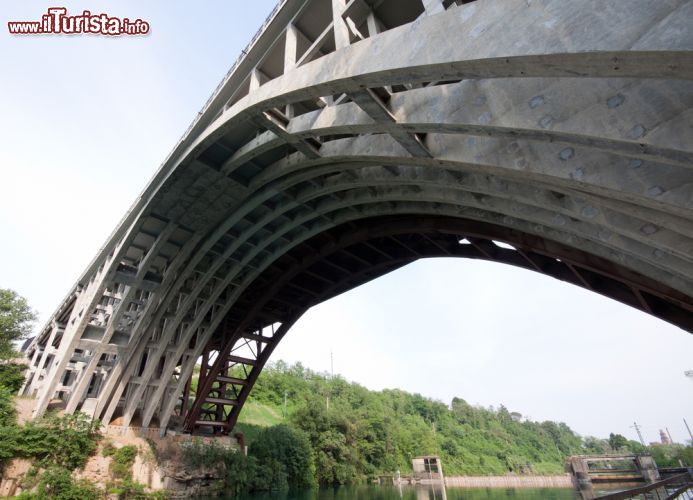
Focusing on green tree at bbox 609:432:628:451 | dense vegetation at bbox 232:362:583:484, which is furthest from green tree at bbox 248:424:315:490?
green tree at bbox 609:432:628:451

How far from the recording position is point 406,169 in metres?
11.0

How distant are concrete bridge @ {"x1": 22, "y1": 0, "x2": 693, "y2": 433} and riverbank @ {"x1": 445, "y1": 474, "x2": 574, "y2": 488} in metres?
56.2

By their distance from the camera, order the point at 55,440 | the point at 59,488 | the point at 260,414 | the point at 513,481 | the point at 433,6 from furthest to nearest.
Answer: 1. the point at 513,481
2. the point at 260,414
3. the point at 55,440
4. the point at 59,488
5. the point at 433,6

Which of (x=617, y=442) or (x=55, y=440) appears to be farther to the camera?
(x=617, y=442)

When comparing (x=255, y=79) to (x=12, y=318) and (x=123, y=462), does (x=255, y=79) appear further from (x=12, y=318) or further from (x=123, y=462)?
(x=12, y=318)

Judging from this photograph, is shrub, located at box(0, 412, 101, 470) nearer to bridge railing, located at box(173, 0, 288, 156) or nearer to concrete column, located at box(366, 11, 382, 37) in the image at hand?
bridge railing, located at box(173, 0, 288, 156)

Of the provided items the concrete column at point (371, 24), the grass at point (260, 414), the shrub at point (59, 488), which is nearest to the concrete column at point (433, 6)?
the concrete column at point (371, 24)

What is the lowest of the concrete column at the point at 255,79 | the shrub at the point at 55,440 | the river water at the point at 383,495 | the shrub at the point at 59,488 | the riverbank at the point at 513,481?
the river water at the point at 383,495

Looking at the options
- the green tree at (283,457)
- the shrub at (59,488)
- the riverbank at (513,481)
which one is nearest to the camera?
the shrub at (59,488)

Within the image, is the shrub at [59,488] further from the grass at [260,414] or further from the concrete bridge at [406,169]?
the grass at [260,414]

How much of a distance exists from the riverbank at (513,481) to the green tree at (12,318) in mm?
61693

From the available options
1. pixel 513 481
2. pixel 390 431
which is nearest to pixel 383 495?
pixel 390 431

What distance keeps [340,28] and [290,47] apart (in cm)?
307

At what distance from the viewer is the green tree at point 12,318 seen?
2848 centimetres
